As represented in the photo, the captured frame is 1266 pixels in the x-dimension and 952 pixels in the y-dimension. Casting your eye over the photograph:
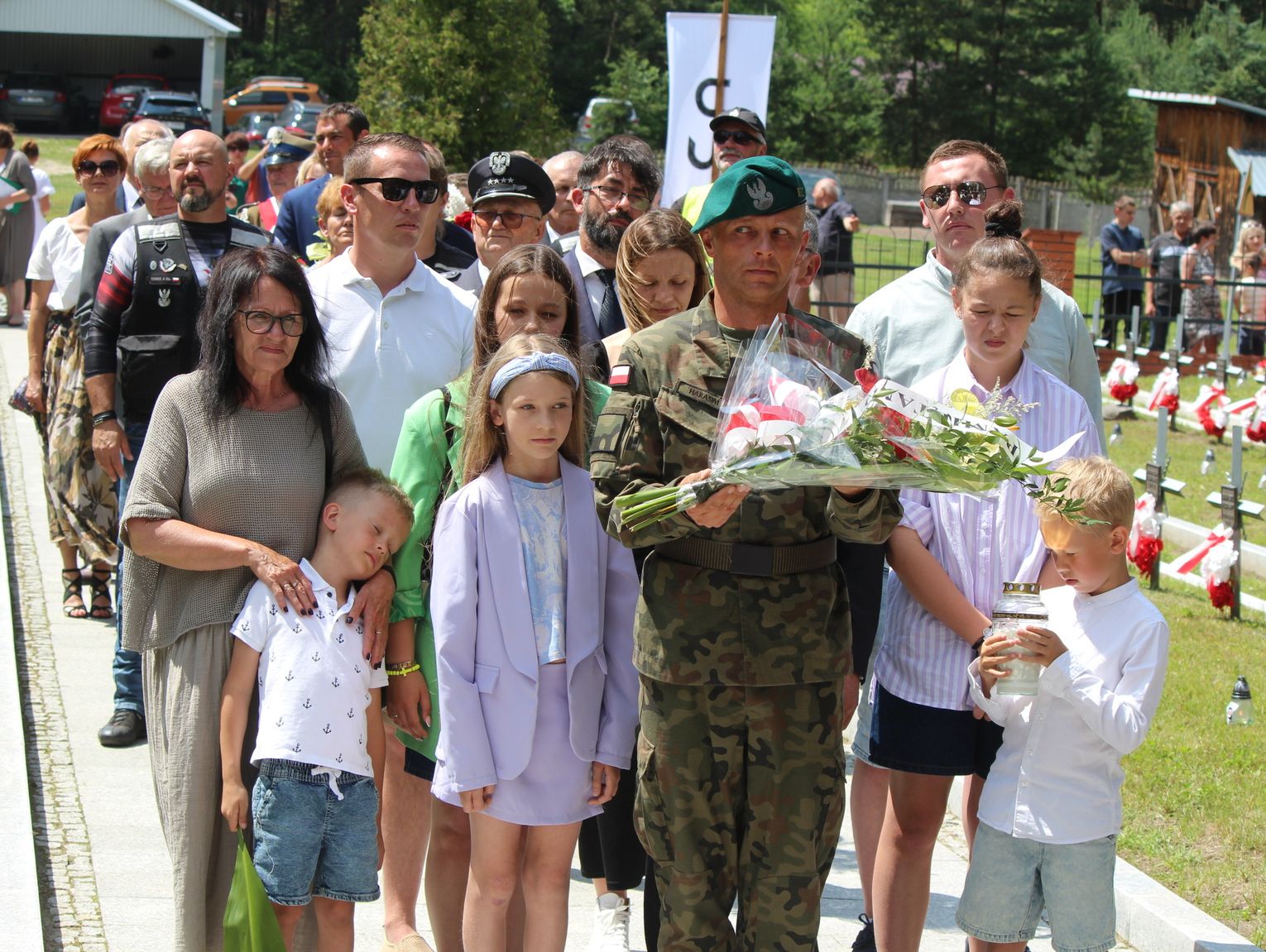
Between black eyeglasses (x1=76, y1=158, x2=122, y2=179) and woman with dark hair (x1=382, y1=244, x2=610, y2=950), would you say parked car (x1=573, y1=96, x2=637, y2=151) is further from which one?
woman with dark hair (x1=382, y1=244, x2=610, y2=950)

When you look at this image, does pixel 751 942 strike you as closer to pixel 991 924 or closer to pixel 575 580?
pixel 991 924

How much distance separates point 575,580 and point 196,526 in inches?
39.9

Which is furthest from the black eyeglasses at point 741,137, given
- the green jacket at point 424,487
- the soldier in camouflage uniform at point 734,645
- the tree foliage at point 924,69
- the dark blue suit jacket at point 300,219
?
the tree foliage at point 924,69

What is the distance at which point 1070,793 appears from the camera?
3850mm

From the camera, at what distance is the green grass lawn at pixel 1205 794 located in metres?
5.01

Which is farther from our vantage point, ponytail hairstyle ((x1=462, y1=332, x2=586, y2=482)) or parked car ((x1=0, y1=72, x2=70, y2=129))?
parked car ((x1=0, y1=72, x2=70, y2=129))

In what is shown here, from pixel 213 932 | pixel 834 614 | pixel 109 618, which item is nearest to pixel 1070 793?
pixel 834 614

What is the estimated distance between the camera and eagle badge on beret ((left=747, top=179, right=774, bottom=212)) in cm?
353

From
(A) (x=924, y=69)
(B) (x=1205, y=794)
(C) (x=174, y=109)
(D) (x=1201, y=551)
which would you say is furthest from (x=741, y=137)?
(A) (x=924, y=69)

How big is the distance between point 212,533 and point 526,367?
94 centimetres

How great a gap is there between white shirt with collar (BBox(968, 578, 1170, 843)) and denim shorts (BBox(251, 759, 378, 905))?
1.66 metres

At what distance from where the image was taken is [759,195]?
3.53 m

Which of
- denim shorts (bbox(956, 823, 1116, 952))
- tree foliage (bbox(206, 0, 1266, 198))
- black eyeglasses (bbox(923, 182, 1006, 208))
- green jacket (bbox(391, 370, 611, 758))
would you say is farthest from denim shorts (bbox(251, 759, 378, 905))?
tree foliage (bbox(206, 0, 1266, 198))

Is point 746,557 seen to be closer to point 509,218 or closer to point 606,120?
point 509,218
